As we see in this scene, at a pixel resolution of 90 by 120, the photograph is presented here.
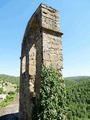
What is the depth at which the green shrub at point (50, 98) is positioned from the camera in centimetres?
271

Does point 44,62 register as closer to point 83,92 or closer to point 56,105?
point 56,105

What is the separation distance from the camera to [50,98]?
281cm

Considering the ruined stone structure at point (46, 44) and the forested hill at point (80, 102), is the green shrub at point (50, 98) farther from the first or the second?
the forested hill at point (80, 102)

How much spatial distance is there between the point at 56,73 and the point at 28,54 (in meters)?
1.84

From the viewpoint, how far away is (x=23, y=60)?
5266 mm

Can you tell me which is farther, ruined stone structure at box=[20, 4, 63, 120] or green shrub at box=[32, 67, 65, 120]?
ruined stone structure at box=[20, 4, 63, 120]

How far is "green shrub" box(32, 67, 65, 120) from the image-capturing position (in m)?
2.71

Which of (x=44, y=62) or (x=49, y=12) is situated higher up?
(x=49, y=12)

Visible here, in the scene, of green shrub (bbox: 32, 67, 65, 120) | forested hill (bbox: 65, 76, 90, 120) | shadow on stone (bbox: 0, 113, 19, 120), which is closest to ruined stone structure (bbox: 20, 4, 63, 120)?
green shrub (bbox: 32, 67, 65, 120)

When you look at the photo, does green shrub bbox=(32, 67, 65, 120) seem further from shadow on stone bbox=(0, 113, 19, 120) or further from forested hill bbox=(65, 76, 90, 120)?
forested hill bbox=(65, 76, 90, 120)

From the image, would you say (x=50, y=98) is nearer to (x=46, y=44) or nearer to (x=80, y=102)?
(x=46, y=44)

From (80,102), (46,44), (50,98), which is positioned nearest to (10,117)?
(50,98)

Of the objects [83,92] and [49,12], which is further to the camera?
[83,92]

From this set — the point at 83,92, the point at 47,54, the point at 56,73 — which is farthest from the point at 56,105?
the point at 83,92
